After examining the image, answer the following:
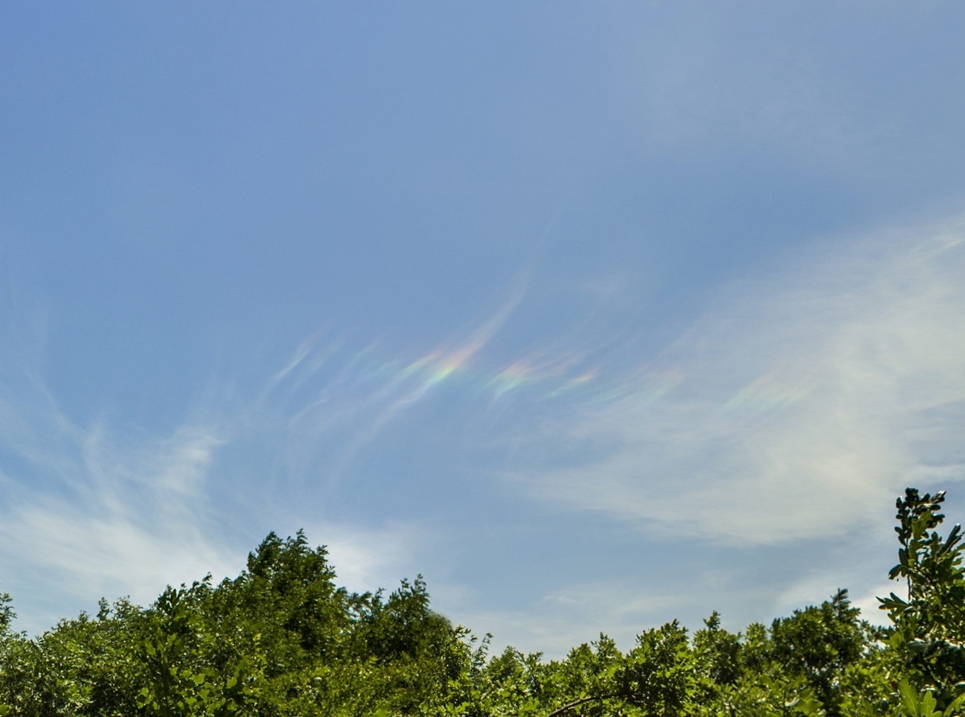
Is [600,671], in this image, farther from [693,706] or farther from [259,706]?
[259,706]

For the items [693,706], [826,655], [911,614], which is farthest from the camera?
[826,655]

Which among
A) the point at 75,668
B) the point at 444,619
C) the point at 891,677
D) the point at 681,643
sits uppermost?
the point at 444,619

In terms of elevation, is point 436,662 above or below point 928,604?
above

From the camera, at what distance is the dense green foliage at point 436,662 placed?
609 cm

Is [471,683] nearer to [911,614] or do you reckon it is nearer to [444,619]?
[911,614]

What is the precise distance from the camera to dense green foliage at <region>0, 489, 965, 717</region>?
20.0 ft

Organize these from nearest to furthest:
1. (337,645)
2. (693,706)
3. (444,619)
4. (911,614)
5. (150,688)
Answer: (911,614)
(150,688)
(693,706)
(337,645)
(444,619)

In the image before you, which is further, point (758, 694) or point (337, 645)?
point (337, 645)

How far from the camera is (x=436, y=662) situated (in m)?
20.5

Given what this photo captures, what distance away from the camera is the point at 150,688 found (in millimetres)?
8805

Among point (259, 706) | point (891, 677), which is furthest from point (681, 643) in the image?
point (259, 706)

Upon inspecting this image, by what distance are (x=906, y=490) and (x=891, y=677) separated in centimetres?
196

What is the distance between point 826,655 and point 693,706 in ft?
54.7

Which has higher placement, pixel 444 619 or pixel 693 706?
pixel 444 619
